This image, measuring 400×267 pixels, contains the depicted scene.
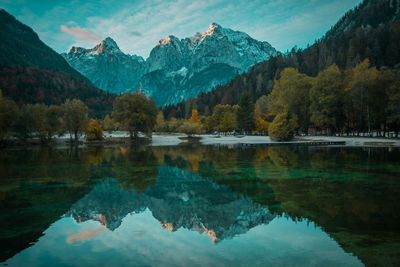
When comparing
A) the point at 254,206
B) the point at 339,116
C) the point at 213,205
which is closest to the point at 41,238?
the point at 213,205

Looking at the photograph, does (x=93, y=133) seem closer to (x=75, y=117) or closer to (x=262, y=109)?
(x=75, y=117)

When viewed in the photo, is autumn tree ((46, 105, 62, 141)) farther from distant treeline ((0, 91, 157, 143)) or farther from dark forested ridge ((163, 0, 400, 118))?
dark forested ridge ((163, 0, 400, 118))

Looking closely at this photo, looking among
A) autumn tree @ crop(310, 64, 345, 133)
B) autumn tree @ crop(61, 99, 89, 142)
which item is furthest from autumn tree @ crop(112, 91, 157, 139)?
autumn tree @ crop(310, 64, 345, 133)

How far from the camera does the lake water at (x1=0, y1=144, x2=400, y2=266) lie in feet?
24.8

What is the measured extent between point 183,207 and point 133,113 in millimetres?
58741

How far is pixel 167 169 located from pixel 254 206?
1263 centimetres

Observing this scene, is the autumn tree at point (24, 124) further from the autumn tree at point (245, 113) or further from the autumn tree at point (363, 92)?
the autumn tree at point (363, 92)

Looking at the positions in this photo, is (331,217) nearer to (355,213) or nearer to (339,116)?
(355,213)

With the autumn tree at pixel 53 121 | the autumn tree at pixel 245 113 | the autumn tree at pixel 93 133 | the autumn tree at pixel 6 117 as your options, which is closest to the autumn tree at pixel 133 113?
the autumn tree at pixel 93 133

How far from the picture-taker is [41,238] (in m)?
8.98

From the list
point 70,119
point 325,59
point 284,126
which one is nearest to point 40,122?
point 70,119

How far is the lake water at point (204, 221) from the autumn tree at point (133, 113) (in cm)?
5024

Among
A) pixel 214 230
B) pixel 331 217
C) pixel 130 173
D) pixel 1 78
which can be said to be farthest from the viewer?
pixel 1 78

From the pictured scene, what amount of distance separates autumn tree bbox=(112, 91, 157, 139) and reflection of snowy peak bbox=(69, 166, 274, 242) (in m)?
52.9
